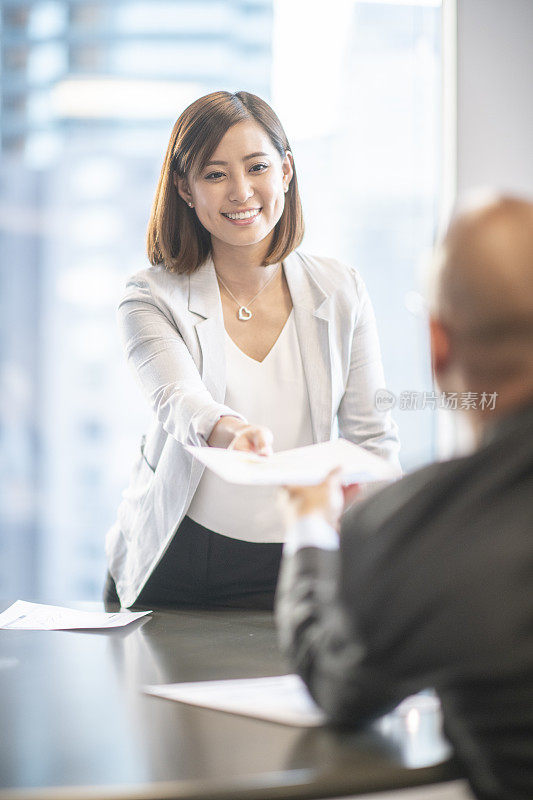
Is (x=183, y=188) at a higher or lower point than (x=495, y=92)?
lower

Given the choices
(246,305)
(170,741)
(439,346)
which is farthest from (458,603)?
(246,305)

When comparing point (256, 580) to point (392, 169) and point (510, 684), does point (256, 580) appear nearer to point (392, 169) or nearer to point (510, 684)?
point (510, 684)

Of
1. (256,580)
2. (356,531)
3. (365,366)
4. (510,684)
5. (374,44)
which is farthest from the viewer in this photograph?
(374,44)

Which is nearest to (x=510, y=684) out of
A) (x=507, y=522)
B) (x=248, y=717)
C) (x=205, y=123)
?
(x=507, y=522)

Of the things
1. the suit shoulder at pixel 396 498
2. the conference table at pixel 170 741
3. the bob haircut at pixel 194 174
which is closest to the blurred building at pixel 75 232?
the bob haircut at pixel 194 174

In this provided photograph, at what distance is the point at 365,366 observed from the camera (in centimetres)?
209

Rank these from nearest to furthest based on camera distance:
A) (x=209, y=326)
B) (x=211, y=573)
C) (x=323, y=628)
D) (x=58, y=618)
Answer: (x=323, y=628), (x=58, y=618), (x=211, y=573), (x=209, y=326)

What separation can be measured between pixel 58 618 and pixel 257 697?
68 centimetres

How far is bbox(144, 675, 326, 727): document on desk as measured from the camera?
1.10m

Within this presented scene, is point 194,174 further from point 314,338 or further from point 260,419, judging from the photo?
point 260,419

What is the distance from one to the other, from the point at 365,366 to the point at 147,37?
250cm

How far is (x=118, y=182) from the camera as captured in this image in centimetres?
394

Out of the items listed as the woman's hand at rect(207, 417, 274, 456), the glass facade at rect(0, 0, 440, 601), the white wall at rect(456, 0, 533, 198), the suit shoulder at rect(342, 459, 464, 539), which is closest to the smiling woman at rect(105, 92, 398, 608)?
the woman's hand at rect(207, 417, 274, 456)

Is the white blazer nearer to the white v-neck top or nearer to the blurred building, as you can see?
the white v-neck top
